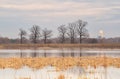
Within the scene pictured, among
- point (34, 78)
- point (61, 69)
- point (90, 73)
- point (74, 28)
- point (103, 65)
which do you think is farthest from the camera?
point (74, 28)

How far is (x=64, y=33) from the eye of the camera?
343 feet

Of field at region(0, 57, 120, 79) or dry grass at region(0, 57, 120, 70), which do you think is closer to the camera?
field at region(0, 57, 120, 79)

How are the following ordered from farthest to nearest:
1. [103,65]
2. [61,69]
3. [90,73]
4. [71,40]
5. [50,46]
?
[71,40] → [50,46] → [103,65] → [61,69] → [90,73]

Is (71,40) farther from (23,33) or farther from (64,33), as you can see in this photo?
(23,33)

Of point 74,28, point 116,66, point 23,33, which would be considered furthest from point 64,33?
point 116,66

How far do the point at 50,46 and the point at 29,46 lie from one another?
22.6 feet

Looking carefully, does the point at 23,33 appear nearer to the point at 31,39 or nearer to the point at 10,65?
the point at 31,39

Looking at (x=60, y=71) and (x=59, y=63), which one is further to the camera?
(x=59, y=63)

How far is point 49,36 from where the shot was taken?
10694 cm

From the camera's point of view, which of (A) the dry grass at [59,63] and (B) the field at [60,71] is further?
(A) the dry grass at [59,63]

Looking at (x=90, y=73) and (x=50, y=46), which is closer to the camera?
(x=90, y=73)

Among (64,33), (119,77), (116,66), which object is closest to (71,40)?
(64,33)

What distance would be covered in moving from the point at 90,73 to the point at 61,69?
220 cm

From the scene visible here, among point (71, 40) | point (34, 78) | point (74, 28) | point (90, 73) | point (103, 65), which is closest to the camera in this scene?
point (34, 78)
